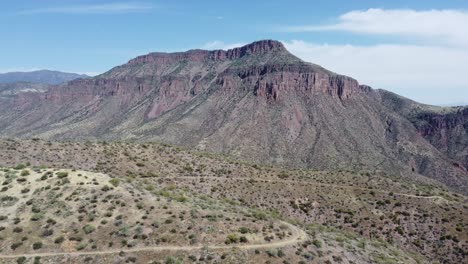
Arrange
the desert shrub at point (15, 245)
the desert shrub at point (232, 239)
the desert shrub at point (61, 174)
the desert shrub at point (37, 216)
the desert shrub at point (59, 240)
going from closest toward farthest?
the desert shrub at point (15, 245) → the desert shrub at point (59, 240) → the desert shrub at point (232, 239) → the desert shrub at point (37, 216) → the desert shrub at point (61, 174)

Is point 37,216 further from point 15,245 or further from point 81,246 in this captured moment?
point 81,246

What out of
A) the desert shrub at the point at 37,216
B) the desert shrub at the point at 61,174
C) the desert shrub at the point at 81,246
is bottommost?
the desert shrub at the point at 81,246

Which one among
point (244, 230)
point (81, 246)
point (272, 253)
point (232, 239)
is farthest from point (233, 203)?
point (81, 246)

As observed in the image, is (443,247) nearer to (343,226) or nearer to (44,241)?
(343,226)

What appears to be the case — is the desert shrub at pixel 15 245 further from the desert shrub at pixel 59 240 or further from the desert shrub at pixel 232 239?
the desert shrub at pixel 232 239

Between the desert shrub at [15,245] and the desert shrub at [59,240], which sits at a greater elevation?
the desert shrub at [59,240]

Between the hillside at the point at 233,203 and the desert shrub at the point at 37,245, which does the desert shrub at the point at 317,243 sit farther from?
the desert shrub at the point at 37,245

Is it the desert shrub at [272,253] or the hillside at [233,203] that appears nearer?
the desert shrub at [272,253]

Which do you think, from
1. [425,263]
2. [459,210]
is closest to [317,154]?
[459,210]

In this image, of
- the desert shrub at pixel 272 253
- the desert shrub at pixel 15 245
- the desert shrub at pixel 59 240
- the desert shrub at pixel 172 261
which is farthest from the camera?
the desert shrub at pixel 59 240

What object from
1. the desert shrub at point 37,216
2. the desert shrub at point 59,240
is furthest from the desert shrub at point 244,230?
the desert shrub at point 37,216
